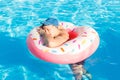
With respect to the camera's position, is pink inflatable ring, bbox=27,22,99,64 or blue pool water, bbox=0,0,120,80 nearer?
pink inflatable ring, bbox=27,22,99,64

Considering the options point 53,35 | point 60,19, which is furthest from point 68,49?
point 60,19

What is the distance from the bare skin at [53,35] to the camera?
482 centimetres

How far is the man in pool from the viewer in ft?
15.9

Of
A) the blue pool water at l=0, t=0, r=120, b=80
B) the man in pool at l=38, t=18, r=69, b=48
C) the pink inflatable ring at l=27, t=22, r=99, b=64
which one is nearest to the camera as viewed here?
the pink inflatable ring at l=27, t=22, r=99, b=64

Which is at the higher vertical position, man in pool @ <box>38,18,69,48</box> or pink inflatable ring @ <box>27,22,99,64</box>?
man in pool @ <box>38,18,69,48</box>

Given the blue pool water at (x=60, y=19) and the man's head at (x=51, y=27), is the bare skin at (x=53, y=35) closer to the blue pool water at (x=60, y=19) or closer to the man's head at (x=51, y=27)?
the man's head at (x=51, y=27)

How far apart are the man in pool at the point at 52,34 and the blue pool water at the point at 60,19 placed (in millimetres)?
746

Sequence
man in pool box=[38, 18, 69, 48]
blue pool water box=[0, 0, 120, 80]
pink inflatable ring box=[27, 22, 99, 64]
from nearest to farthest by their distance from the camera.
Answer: pink inflatable ring box=[27, 22, 99, 64] < man in pool box=[38, 18, 69, 48] < blue pool water box=[0, 0, 120, 80]

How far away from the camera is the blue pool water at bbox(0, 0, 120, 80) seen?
541cm

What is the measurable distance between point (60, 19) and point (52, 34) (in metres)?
2.61

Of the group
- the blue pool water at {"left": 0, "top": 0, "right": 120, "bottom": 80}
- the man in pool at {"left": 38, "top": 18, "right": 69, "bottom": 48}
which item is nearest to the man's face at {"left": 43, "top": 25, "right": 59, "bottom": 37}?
the man in pool at {"left": 38, "top": 18, "right": 69, "bottom": 48}

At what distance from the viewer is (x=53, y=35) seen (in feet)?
16.1

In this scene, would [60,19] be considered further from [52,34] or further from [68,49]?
[68,49]

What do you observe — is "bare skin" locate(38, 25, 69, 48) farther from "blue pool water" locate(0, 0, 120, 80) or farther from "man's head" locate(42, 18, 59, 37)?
"blue pool water" locate(0, 0, 120, 80)
